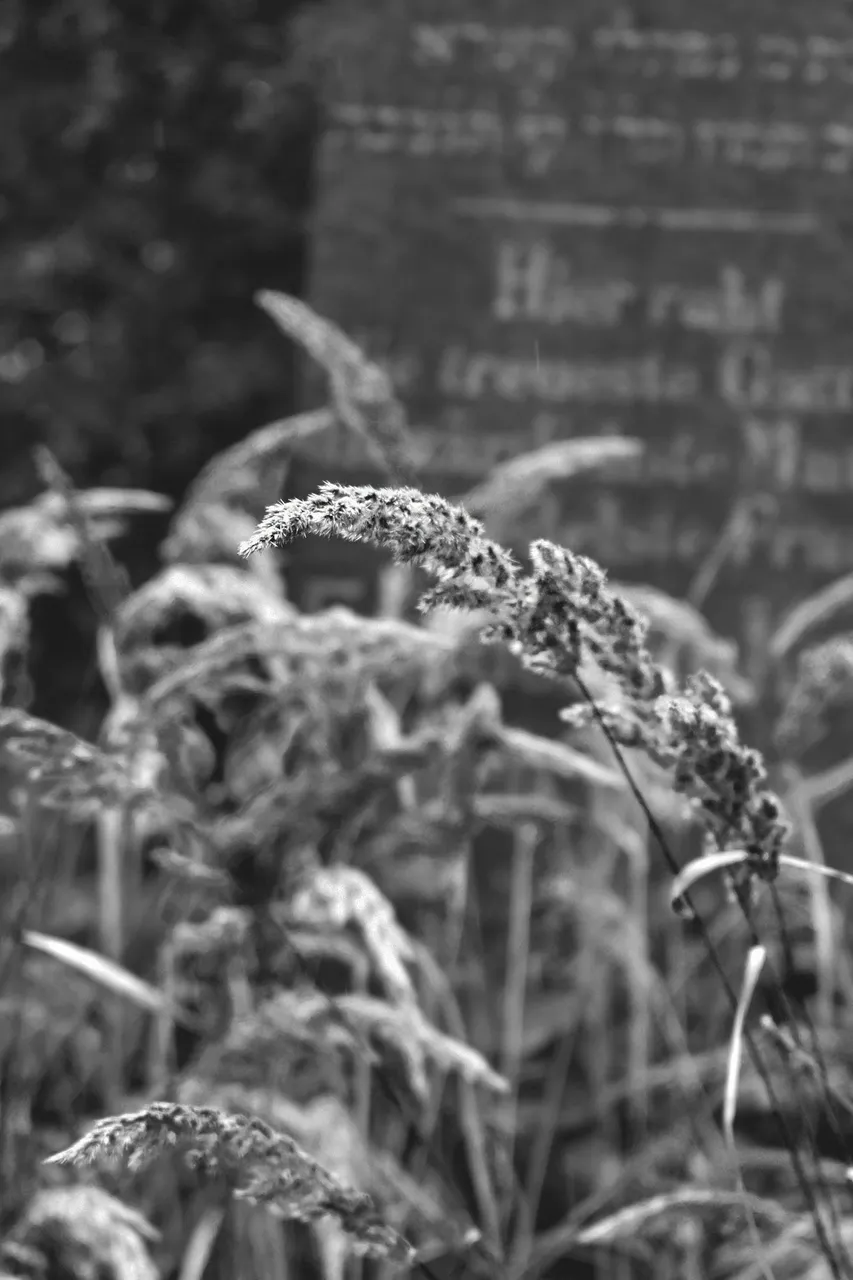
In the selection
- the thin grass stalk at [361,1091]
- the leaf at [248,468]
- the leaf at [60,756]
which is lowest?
the thin grass stalk at [361,1091]

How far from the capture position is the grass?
65 cm

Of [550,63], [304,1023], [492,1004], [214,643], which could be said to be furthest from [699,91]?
[304,1023]

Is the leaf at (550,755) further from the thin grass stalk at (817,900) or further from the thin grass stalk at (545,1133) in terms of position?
the thin grass stalk at (545,1133)

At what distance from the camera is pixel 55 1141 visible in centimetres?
111

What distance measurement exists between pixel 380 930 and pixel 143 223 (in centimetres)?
288

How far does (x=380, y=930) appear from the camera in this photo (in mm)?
947

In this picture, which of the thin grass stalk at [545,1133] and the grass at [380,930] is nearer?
the grass at [380,930]

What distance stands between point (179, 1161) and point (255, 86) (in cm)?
298

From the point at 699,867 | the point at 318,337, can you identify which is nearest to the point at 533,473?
the point at 318,337

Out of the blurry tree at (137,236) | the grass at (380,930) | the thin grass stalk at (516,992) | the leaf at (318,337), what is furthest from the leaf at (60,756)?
the blurry tree at (137,236)

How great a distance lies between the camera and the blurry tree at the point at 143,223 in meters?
3.44

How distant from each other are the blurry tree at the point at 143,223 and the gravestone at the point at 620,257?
137cm

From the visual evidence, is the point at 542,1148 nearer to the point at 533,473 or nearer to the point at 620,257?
the point at 533,473

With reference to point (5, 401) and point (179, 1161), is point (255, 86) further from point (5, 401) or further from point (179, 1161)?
point (179, 1161)
